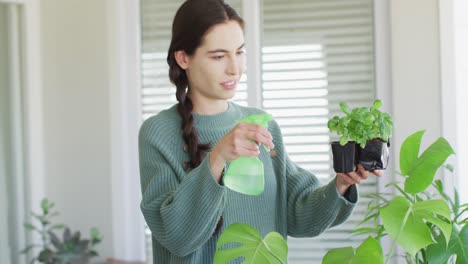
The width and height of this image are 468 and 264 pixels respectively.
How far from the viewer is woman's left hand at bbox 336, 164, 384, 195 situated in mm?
1271

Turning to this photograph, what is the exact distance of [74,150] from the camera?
12.4ft

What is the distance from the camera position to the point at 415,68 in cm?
329

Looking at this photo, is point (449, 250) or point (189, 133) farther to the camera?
point (189, 133)

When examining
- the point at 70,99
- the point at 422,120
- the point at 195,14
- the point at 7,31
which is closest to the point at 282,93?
the point at 422,120

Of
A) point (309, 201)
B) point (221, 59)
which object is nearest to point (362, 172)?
point (309, 201)

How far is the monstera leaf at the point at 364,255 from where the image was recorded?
971 mm

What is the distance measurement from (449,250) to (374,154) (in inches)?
7.9

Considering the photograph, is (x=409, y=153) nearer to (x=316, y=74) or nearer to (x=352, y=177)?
(x=352, y=177)

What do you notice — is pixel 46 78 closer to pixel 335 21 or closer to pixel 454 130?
pixel 335 21

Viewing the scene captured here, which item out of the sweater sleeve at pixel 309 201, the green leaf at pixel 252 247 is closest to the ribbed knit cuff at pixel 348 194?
the sweater sleeve at pixel 309 201

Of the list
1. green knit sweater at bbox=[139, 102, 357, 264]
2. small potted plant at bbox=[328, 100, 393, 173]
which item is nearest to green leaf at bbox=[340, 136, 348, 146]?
small potted plant at bbox=[328, 100, 393, 173]

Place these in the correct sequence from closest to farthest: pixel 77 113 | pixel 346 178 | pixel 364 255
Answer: pixel 364 255, pixel 346 178, pixel 77 113

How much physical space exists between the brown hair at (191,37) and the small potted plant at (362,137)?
35 centimetres

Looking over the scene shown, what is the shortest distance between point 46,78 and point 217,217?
2.68 metres
